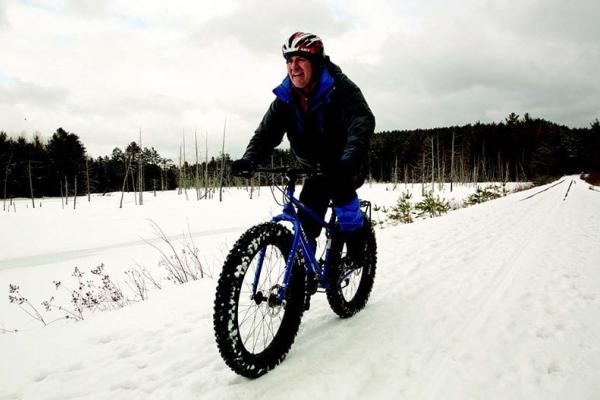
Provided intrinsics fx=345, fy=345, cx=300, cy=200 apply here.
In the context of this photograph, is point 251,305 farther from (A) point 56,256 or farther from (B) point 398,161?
(B) point 398,161

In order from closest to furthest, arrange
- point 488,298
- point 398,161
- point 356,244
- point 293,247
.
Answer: point 293,247, point 356,244, point 488,298, point 398,161

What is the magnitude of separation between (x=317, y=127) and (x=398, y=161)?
88.7 meters

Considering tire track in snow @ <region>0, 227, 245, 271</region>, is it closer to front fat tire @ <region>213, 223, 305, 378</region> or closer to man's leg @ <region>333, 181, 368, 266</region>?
man's leg @ <region>333, 181, 368, 266</region>

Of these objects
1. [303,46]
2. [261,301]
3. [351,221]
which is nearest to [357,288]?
[351,221]

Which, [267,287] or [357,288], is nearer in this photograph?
[267,287]

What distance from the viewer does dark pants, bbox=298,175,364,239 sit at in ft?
9.47

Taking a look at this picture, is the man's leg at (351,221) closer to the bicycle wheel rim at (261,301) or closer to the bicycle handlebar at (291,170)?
the bicycle handlebar at (291,170)

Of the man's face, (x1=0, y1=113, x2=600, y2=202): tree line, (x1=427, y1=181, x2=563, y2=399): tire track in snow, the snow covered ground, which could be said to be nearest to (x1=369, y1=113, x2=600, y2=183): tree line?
(x1=0, y1=113, x2=600, y2=202): tree line

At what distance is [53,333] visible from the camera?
3.21 meters

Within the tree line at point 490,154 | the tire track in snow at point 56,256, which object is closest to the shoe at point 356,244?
the tire track in snow at point 56,256

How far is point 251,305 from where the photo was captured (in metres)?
2.32

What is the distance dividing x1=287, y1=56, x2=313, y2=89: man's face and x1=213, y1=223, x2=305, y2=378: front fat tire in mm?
1146

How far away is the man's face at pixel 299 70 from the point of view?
262cm

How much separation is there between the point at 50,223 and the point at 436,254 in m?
29.2
